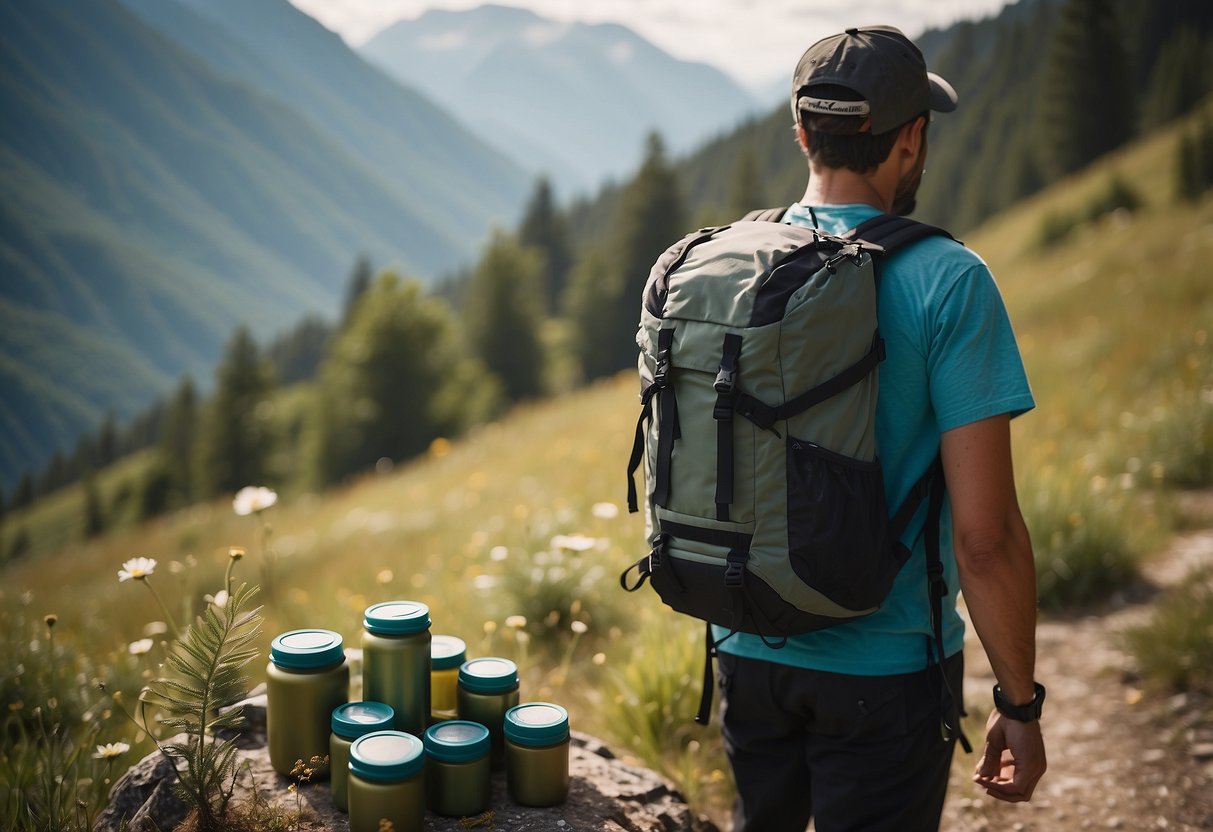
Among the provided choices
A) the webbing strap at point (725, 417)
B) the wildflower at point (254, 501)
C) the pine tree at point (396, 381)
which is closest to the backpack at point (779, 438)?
the webbing strap at point (725, 417)

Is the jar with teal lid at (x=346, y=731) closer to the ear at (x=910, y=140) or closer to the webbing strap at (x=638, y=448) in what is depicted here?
the webbing strap at (x=638, y=448)

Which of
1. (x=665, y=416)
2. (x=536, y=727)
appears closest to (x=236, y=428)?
(x=536, y=727)

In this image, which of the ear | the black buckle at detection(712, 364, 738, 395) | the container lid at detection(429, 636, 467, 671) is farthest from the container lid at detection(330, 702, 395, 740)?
the ear

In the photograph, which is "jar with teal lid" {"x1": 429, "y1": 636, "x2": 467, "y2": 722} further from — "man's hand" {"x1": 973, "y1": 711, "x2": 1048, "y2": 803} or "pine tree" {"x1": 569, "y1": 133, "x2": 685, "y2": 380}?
"pine tree" {"x1": 569, "y1": 133, "x2": 685, "y2": 380}

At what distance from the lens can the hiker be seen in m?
1.98

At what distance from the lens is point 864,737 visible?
2.13 meters

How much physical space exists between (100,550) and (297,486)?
4075 centimetres

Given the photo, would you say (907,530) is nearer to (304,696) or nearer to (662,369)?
(662,369)

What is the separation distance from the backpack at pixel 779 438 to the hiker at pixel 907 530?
9 centimetres

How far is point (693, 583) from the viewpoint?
210 centimetres

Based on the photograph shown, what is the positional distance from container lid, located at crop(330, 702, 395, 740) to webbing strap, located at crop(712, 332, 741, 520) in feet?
3.57

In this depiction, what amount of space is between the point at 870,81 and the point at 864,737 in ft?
5.31

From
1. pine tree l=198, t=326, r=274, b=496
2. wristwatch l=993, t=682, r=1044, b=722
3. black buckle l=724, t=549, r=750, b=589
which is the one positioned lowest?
pine tree l=198, t=326, r=274, b=496

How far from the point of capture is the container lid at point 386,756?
2.08 metres
